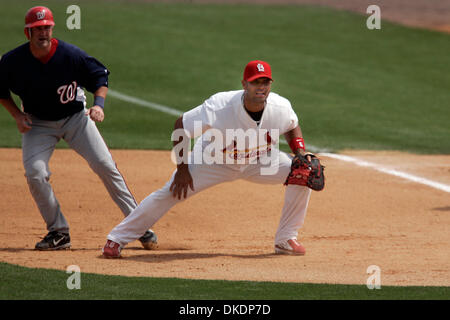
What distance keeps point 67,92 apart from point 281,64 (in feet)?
38.6

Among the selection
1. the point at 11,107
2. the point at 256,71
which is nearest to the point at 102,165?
the point at 11,107

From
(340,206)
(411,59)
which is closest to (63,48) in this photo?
(340,206)

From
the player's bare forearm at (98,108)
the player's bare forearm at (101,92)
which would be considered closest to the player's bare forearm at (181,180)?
the player's bare forearm at (98,108)

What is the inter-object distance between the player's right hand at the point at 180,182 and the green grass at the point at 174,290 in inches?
34.8

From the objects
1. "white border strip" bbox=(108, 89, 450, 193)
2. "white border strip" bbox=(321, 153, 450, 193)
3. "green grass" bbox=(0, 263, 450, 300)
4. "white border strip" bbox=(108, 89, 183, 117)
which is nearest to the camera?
"green grass" bbox=(0, 263, 450, 300)

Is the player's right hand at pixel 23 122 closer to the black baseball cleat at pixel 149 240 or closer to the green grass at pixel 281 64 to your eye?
the black baseball cleat at pixel 149 240

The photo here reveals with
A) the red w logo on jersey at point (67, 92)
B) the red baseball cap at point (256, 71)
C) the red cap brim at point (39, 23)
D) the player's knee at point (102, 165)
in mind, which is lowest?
the player's knee at point (102, 165)

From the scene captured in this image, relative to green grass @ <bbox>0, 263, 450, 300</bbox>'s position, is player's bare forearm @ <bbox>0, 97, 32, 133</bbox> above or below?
above

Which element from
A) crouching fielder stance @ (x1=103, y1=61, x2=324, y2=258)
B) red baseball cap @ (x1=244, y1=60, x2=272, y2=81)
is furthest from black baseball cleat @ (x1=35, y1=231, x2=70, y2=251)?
red baseball cap @ (x1=244, y1=60, x2=272, y2=81)

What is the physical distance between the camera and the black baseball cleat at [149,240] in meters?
7.45

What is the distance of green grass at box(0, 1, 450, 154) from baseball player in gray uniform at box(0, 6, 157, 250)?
4.91 m

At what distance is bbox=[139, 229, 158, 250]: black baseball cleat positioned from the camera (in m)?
7.45

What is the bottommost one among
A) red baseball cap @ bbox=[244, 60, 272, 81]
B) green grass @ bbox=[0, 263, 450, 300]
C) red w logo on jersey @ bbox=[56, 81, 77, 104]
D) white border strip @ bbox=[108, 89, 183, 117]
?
Answer: green grass @ bbox=[0, 263, 450, 300]

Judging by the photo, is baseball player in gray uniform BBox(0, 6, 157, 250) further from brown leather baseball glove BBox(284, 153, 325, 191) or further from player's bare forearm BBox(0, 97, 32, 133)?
brown leather baseball glove BBox(284, 153, 325, 191)
